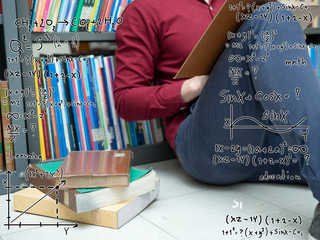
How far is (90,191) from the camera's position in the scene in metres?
0.89

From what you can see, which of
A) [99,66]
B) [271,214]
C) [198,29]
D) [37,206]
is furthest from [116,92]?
[271,214]

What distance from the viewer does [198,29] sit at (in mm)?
1257

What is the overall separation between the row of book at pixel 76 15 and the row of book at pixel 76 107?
10cm

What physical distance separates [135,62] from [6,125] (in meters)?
0.43

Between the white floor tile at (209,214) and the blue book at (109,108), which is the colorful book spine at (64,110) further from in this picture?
the white floor tile at (209,214)

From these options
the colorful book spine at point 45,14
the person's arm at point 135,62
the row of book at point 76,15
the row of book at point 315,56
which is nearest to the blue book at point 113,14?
the row of book at point 76,15

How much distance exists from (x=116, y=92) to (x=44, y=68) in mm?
249

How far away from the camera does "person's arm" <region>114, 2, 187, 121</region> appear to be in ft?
3.92

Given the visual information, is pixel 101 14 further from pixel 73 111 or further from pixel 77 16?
pixel 73 111

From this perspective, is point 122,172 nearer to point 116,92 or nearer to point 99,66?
point 116,92

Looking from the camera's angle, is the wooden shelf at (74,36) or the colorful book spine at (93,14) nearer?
the wooden shelf at (74,36)

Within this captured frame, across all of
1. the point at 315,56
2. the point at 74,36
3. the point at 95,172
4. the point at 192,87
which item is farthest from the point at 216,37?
the point at 315,56

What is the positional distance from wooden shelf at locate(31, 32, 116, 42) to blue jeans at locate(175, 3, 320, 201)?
46cm

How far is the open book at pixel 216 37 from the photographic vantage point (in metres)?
0.80
